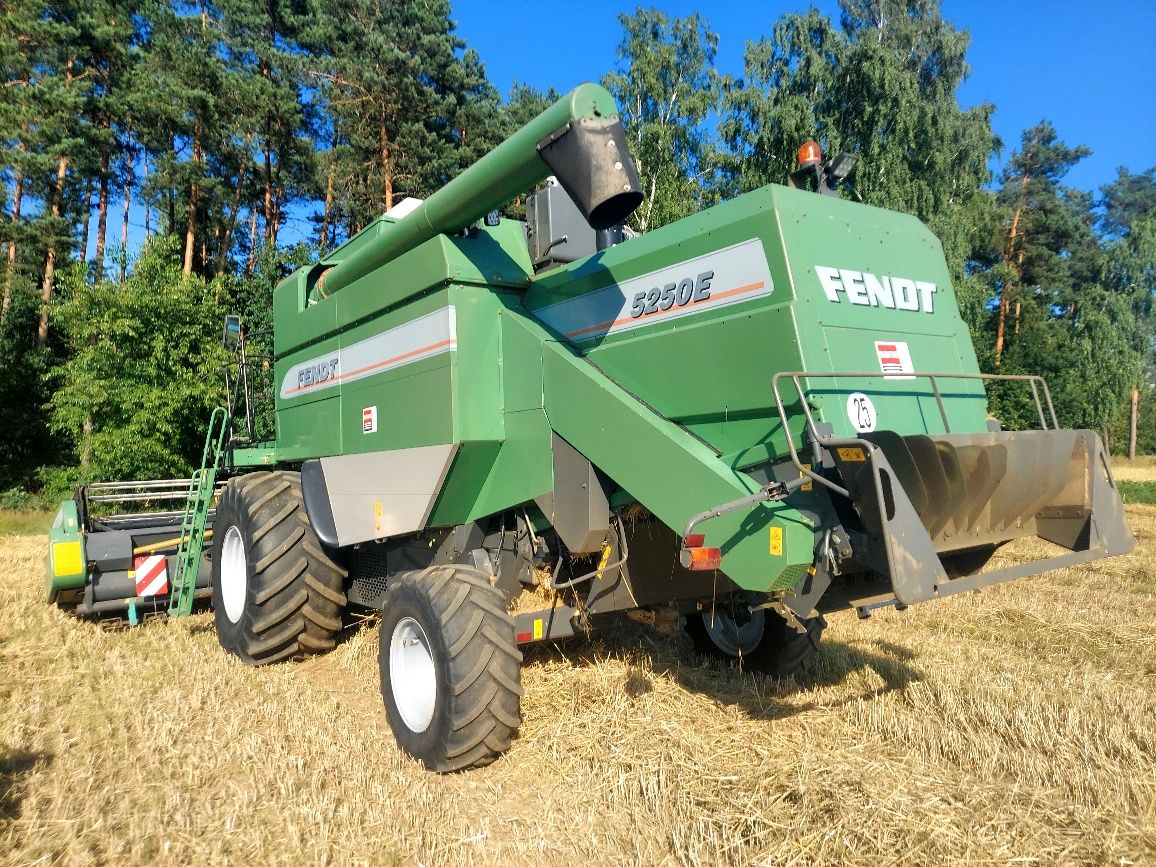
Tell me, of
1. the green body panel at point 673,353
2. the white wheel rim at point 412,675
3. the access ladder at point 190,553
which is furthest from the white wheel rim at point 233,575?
the white wheel rim at point 412,675

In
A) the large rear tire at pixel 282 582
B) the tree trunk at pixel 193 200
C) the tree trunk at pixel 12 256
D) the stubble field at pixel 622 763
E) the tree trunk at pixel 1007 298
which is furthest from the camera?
the tree trunk at pixel 1007 298

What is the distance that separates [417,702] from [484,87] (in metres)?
21.8

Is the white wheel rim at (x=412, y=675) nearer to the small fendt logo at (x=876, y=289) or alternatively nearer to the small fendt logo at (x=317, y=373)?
the small fendt logo at (x=317, y=373)

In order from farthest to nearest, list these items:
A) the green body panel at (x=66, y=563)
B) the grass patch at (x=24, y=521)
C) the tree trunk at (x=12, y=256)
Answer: the tree trunk at (x=12, y=256) < the grass patch at (x=24, y=521) < the green body panel at (x=66, y=563)

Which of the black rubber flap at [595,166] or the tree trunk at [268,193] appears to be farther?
the tree trunk at [268,193]

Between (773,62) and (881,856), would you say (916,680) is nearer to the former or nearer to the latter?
(881,856)

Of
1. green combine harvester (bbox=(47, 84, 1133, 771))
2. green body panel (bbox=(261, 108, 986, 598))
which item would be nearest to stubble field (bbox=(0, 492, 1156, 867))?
green combine harvester (bbox=(47, 84, 1133, 771))

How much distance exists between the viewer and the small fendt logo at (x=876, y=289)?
10.8 ft

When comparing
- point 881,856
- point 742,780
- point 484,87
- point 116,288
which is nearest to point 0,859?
point 742,780

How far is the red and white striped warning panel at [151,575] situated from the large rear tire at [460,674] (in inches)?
144

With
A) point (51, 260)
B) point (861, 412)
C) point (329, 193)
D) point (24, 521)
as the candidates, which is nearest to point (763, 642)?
point (861, 412)

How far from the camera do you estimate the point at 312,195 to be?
80.4ft

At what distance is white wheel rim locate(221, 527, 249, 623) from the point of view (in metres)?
5.69

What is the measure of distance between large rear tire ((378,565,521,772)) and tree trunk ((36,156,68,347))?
839 inches
